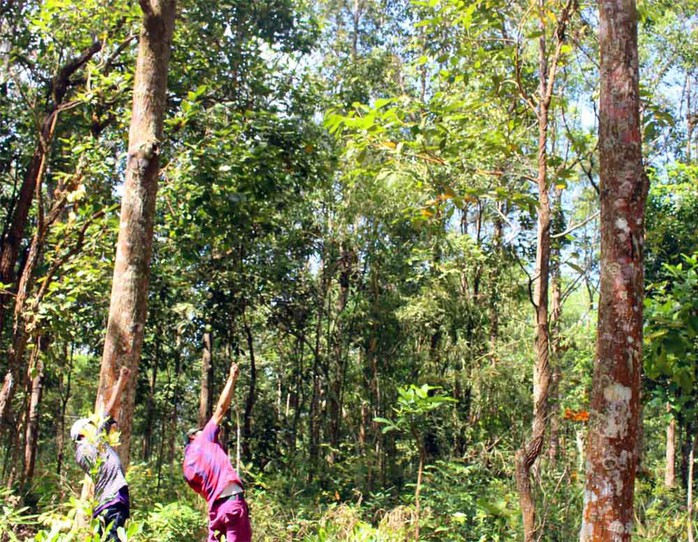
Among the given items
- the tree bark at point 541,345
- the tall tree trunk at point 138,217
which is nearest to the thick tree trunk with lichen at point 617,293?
the tree bark at point 541,345

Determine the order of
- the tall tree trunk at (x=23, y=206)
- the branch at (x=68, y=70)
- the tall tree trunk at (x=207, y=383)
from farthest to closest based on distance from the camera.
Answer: the tall tree trunk at (x=207, y=383) < the branch at (x=68, y=70) < the tall tree trunk at (x=23, y=206)

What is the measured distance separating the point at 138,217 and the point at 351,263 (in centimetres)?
681

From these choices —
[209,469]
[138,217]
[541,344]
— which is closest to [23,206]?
[138,217]

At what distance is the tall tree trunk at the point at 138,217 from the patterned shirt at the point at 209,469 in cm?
48

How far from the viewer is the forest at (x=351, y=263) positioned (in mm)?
4238

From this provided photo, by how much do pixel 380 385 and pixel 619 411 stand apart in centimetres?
868

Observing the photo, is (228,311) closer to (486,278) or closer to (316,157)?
(316,157)

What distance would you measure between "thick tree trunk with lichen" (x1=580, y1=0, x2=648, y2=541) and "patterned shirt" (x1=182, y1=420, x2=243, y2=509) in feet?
8.77

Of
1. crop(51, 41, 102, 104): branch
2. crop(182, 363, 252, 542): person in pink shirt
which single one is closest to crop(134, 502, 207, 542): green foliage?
crop(182, 363, 252, 542): person in pink shirt

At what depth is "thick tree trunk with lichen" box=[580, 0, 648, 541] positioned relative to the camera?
2947mm

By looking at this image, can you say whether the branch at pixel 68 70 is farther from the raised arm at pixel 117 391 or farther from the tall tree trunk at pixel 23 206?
the raised arm at pixel 117 391

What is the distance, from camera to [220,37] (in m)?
8.66

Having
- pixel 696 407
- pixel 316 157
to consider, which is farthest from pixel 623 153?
pixel 316 157

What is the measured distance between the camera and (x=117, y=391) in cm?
463
